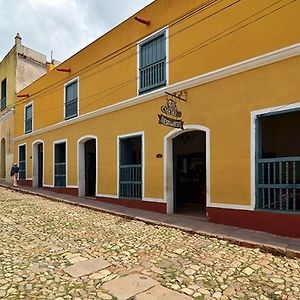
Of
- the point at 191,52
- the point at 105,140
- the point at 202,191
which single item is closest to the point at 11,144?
the point at 105,140

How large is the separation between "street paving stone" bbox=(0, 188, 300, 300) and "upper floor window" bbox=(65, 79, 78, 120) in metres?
6.86

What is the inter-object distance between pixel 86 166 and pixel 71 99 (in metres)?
3.16

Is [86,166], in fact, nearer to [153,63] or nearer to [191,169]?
[191,169]

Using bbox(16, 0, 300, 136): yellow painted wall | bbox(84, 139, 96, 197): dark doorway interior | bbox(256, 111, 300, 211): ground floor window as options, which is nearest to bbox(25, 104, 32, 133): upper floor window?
bbox(16, 0, 300, 136): yellow painted wall

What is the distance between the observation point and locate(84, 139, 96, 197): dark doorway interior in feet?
44.9

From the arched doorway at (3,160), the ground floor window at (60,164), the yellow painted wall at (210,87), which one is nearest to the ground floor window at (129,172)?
the yellow painted wall at (210,87)

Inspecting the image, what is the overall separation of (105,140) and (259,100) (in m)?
6.40

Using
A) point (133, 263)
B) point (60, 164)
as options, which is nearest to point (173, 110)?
point (133, 263)

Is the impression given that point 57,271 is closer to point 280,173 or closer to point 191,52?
point 280,173

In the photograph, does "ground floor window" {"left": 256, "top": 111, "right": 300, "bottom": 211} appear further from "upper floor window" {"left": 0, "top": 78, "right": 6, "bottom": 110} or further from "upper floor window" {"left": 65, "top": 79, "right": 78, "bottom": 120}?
"upper floor window" {"left": 0, "top": 78, "right": 6, "bottom": 110}

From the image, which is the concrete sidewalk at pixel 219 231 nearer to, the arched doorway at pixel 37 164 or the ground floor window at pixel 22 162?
the arched doorway at pixel 37 164

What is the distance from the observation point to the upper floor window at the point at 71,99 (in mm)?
13625

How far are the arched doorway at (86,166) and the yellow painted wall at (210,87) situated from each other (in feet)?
3.87

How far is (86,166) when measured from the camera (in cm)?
1367
